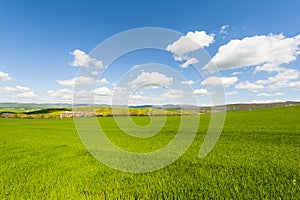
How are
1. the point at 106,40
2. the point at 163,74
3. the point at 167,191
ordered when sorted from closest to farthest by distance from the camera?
the point at 167,191 < the point at 106,40 < the point at 163,74

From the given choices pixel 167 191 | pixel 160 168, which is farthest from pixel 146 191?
pixel 160 168

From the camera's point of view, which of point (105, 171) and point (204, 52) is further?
point (204, 52)

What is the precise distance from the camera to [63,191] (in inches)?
245

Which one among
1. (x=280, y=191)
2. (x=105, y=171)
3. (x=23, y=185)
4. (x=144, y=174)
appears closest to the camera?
(x=280, y=191)

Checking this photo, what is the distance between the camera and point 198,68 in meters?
9.40

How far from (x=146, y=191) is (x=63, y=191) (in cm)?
236

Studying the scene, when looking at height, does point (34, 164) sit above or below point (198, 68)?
below

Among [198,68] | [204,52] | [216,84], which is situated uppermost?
[204,52]

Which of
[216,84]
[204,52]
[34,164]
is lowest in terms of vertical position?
[34,164]

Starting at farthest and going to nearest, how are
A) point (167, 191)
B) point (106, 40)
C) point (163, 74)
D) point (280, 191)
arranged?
point (163, 74), point (106, 40), point (167, 191), point (280, 191)

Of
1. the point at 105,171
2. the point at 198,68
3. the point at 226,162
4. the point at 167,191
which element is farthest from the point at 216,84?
the point at 105,171

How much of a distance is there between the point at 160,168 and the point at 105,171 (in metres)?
2.09

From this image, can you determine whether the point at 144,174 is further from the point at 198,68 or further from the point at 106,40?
the point at 106,40

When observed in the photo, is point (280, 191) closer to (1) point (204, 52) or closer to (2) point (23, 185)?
(1) point (204, 52)
